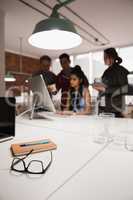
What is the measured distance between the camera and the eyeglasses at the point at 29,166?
664mm

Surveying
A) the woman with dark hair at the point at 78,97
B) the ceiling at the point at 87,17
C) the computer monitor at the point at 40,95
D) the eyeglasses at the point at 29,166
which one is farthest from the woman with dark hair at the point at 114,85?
the eyeglasses at the point at 29,166

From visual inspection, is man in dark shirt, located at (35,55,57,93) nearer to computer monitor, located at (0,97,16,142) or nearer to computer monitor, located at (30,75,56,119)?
computer monitor, located at (30,75,56,119)

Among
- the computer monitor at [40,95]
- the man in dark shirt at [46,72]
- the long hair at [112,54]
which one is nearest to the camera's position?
the computer monitor at [40,95]

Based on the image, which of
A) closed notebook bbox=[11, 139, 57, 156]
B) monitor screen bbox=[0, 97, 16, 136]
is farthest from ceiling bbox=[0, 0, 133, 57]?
closed notebook bbox=[11, 139, 57, 156]

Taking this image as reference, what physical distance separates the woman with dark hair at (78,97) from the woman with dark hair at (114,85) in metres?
0.24

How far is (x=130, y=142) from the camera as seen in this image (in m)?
1.02

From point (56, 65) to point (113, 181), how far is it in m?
6.23

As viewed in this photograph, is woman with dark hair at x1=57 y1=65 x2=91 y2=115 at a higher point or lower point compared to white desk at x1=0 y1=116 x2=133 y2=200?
higher

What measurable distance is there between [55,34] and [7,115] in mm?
864

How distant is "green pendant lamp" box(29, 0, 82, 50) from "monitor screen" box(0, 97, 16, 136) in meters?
0.62

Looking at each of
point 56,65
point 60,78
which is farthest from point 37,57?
point 60,78

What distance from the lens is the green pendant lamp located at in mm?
1293

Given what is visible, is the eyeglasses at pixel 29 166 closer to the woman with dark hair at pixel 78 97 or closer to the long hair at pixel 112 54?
the woman with dark hair at pixel 78 97

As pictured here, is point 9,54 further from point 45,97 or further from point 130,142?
point 130,142
